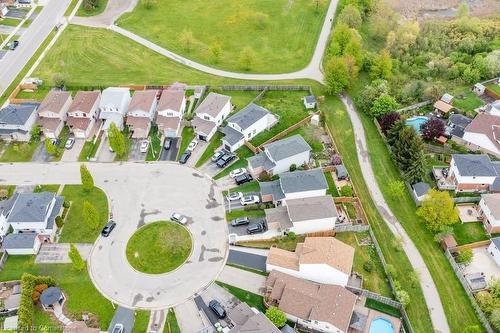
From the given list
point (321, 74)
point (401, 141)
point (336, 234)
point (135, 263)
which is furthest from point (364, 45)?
point (135, 263)

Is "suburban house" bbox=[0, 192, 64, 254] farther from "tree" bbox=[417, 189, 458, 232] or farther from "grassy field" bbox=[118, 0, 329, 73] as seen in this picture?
Result: "tree" bbox=[417, 189, 458, 232]

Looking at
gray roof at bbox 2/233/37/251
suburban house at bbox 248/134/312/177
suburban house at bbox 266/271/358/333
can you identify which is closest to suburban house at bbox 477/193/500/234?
suburban house at bbox 266/271/358/333

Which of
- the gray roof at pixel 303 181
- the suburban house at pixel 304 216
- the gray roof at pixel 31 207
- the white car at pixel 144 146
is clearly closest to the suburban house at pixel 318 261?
the suburban house at pixel 304 216

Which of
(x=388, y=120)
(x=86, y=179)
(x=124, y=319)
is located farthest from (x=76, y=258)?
Answer: (x=388, y=120)

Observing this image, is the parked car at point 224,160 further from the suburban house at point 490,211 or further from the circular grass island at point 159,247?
the suburban house at point 490,211

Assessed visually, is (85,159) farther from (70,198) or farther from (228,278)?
(228,278)

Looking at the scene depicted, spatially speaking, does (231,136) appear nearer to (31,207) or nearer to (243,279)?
(243,279)
